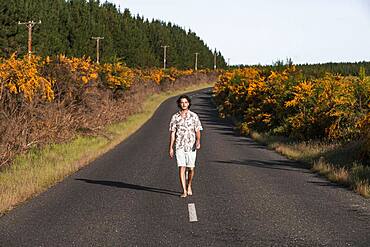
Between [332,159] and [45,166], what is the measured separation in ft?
27.2

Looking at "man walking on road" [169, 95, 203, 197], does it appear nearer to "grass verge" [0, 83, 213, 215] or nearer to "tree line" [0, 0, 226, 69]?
"grass verge" [0, 83, 213, 215]

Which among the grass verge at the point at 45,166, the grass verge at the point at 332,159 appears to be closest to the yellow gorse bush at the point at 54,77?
the grass verge at the point at 45,166

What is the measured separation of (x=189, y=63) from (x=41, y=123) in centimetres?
10760

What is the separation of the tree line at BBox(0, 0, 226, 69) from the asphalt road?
76.2 feet

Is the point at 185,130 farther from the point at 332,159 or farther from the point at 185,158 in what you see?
the point at 332,159

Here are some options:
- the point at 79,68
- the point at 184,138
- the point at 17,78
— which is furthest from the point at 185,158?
the point at 79,68

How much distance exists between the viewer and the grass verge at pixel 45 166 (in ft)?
31.6

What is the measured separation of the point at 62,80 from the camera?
21359mm

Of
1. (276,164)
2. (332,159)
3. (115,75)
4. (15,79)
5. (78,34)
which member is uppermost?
(78,34)

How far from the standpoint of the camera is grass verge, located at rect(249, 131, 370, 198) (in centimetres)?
1110

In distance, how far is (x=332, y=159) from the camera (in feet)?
46.9

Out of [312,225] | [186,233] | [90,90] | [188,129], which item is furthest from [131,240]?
[90,90]

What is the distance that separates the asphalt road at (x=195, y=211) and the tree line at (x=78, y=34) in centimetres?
2323

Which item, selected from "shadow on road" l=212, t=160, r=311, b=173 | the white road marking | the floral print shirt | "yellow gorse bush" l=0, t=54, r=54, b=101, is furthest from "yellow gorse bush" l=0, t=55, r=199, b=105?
the white road marking
